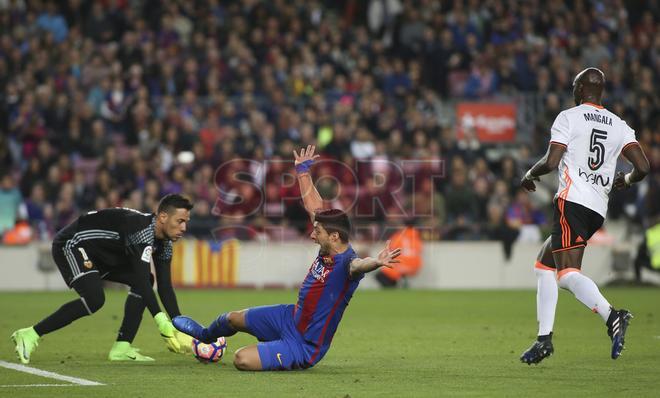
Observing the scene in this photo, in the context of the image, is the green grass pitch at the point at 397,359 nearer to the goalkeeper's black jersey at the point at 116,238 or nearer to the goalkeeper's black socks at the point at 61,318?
the goalkeeper's black socks at the point at 61,318

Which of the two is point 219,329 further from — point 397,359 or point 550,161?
point 550,161

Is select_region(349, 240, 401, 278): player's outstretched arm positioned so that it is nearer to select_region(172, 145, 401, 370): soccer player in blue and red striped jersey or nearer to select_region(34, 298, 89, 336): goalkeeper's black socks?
select_region(172, 145, 401, 370): soccer player in blue and red striped jersey

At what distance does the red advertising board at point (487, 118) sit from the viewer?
25.0m

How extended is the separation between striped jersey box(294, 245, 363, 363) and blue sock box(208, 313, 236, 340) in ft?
2.10

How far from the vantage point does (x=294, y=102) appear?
24812mm

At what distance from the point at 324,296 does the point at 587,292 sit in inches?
86.7

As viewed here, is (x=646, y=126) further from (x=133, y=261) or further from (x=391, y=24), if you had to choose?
(x=133, y=261)

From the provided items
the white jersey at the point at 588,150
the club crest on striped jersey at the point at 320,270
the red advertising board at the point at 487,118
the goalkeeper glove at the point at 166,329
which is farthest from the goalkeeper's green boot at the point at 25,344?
the red advertising board at the point at 487,118

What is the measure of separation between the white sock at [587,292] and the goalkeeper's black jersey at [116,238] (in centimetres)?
365

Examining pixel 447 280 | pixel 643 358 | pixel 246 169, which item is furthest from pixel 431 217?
pixel 643 358

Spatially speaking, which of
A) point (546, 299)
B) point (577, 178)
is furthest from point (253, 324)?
point (577, 178)

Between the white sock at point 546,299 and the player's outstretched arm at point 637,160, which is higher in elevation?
the player's outstretched arm at point 637,160

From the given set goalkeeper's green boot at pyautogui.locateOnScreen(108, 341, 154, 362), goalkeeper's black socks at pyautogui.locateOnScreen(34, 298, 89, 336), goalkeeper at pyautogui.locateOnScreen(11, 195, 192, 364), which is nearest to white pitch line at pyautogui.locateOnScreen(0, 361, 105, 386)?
goalkeeper at pyautogui.locateOnScreen(11, 195, 192, 364)

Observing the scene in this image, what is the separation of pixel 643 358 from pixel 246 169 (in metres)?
12.5
